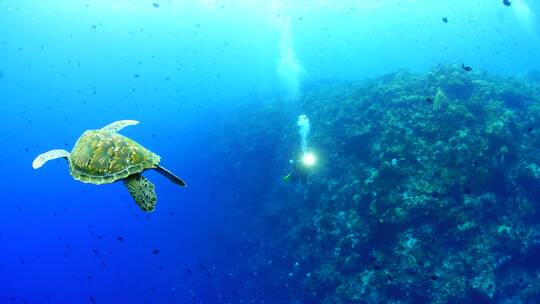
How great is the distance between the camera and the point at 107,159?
576 centimetres

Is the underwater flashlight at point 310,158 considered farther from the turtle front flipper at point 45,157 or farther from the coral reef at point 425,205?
the turtle front flipper at point 45,157

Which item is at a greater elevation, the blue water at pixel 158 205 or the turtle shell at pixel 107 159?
the turtle shell at pixel 107 159

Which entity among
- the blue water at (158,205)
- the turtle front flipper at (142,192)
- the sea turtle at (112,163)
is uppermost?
the sea turtle at (112,163)

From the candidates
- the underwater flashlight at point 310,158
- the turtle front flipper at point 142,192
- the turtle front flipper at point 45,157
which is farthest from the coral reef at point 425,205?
the turtle front flipper at point 45,157

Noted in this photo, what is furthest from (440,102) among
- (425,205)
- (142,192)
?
(142,192)

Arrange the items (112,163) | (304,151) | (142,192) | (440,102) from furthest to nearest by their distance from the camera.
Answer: (304,151)
(440,102)
(112,163)
(142,192)

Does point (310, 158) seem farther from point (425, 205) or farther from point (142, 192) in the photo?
point (142, 192)

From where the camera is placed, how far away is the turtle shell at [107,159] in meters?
5.64

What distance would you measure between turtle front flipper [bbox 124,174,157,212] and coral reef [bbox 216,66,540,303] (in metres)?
7.32

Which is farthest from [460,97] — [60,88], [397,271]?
[60,88]

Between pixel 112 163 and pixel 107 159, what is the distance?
0.14 meters

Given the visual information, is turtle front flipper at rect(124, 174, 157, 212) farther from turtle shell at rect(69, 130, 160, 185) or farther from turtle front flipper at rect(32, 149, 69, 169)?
turtle front flipper at rect(32, 149, 69, 169)

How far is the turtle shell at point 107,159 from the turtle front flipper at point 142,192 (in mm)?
156

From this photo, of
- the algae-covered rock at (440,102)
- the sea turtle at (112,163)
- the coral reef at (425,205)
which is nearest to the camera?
the sea turtle at (112,163)
